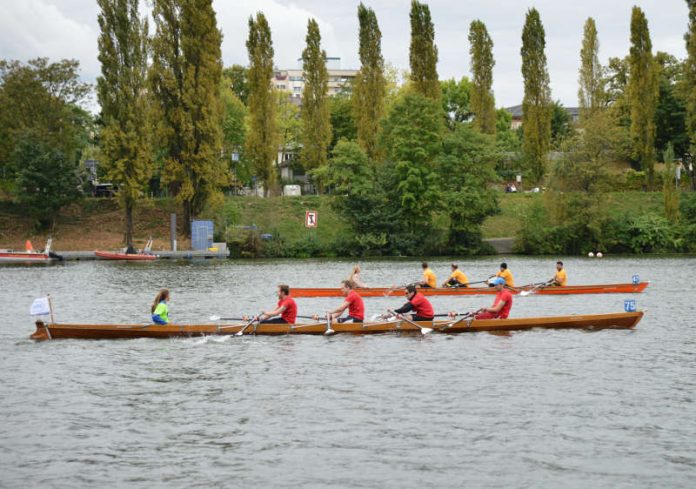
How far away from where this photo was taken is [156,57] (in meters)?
75.6

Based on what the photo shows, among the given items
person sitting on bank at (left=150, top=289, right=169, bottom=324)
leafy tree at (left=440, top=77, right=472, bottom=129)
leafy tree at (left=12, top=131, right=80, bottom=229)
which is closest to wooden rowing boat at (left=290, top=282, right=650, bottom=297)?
person sitting on bank at (left=150, top=289, right=169, bottom=324)

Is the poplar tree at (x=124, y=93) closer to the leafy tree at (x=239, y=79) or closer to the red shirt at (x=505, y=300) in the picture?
the red shirt at (x=505, y=300)

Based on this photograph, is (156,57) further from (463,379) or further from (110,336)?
(463,379)

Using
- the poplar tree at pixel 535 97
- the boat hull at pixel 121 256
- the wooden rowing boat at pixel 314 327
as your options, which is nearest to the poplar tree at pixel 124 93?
the boat hull at pixel 121 256

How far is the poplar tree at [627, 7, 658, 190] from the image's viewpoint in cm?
8444

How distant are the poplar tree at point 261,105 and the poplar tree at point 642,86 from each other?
3532cm

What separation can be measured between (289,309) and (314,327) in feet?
3.43

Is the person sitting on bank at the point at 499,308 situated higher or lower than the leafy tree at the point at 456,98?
lower

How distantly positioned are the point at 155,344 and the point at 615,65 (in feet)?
321

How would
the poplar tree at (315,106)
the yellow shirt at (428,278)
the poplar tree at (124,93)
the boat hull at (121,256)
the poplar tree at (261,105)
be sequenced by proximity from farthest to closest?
the poplar tree at (315,106) → the poplar tree at (261,105) → the poplar tree at (124,93) → the boat hull at (121,256) → the yellow shirt at (428,278)

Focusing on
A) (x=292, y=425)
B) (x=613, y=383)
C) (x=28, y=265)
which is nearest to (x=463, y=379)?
(x=613, y=383)

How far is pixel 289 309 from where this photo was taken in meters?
29.5

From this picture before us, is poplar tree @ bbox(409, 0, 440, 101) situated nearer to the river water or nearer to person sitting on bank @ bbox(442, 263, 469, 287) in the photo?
person sitting on bank @ bbox(442, 263, 469, 287)

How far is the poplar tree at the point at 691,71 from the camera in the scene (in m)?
80.5
